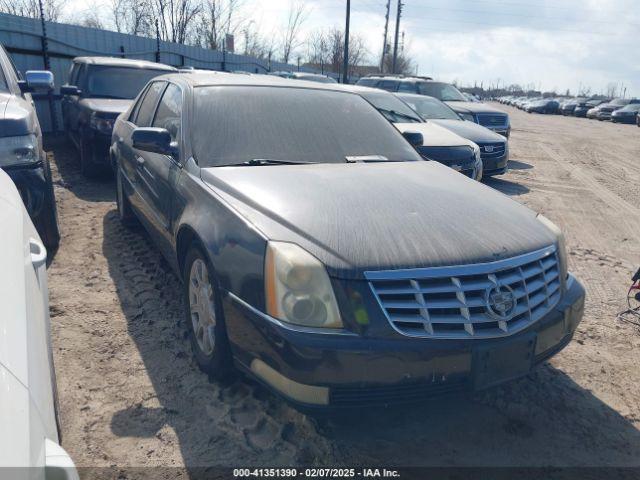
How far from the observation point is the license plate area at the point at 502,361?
2201 mm

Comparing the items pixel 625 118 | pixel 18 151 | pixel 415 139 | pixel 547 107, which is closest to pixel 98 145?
pixel 18 151

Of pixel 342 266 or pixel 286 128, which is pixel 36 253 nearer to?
pixel 342 266

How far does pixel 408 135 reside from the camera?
491cm

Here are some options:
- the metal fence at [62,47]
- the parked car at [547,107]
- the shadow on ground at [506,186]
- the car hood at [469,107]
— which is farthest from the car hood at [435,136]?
the parked car at [547,107]

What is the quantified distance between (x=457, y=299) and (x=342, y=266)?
503 mm

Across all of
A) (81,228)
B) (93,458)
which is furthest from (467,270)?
(81,228)

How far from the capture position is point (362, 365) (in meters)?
2.09

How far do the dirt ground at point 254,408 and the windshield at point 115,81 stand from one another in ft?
14.0

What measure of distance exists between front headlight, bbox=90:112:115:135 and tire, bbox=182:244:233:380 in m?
4.66

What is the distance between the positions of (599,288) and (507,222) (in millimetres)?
2400

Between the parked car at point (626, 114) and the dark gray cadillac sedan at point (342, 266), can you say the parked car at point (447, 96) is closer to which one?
the dark gray cadillac sedan at point (342, 266)

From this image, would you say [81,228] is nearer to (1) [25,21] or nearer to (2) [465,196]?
(2) [465,196]

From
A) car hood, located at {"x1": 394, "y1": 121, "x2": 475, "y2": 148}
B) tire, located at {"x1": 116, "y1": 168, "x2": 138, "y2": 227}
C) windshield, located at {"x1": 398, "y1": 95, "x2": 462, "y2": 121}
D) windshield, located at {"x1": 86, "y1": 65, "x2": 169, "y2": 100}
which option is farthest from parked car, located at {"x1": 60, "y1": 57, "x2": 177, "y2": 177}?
windshield, located at {"x1": 398, "y1": 95, "x2": 462, "y2": 121}

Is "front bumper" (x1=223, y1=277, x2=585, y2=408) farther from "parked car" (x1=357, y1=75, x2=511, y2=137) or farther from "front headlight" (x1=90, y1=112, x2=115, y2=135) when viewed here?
"parked car" (x1=357, y1=75, x2=511, y2=137)
